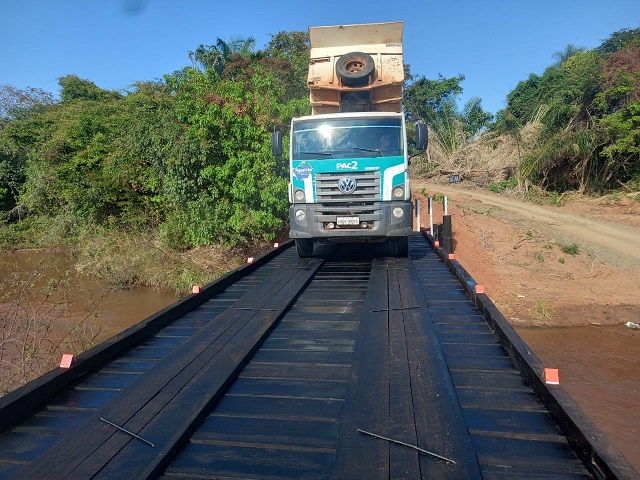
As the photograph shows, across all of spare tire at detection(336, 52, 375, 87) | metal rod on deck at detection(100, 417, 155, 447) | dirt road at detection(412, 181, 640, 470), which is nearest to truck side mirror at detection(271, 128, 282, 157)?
spare tire at detection(336, 52, 375, 87)

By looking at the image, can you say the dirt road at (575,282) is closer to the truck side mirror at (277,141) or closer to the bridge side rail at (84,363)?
the bridge side rail at (84,363)

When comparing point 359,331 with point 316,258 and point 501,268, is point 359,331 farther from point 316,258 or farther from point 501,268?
point 501,268

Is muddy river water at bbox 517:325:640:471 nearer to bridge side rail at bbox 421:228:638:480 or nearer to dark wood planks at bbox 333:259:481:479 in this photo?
bridge side rail at bbox 421:228:638:480

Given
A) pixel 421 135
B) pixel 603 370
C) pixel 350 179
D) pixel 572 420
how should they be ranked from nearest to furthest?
1. pixel 572 420
2. pixel 350 179
3. pixel 421 135
4. pixel 603 370

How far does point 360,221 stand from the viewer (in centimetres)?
705

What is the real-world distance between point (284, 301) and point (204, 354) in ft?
4.96

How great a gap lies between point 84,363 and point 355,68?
7597 millimetres

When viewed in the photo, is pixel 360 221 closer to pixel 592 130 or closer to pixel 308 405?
pixel 308 405

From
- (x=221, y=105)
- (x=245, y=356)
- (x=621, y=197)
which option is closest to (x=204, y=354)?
(x=245, y=356)

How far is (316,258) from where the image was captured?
7805mm

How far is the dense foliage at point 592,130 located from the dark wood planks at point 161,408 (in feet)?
57.6

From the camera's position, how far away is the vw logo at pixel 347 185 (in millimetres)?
6965

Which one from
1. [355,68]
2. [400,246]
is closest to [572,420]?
[400,246]

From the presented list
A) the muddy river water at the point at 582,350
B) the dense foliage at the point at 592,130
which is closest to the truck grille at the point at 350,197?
the muddy river water at the point at 582,350
